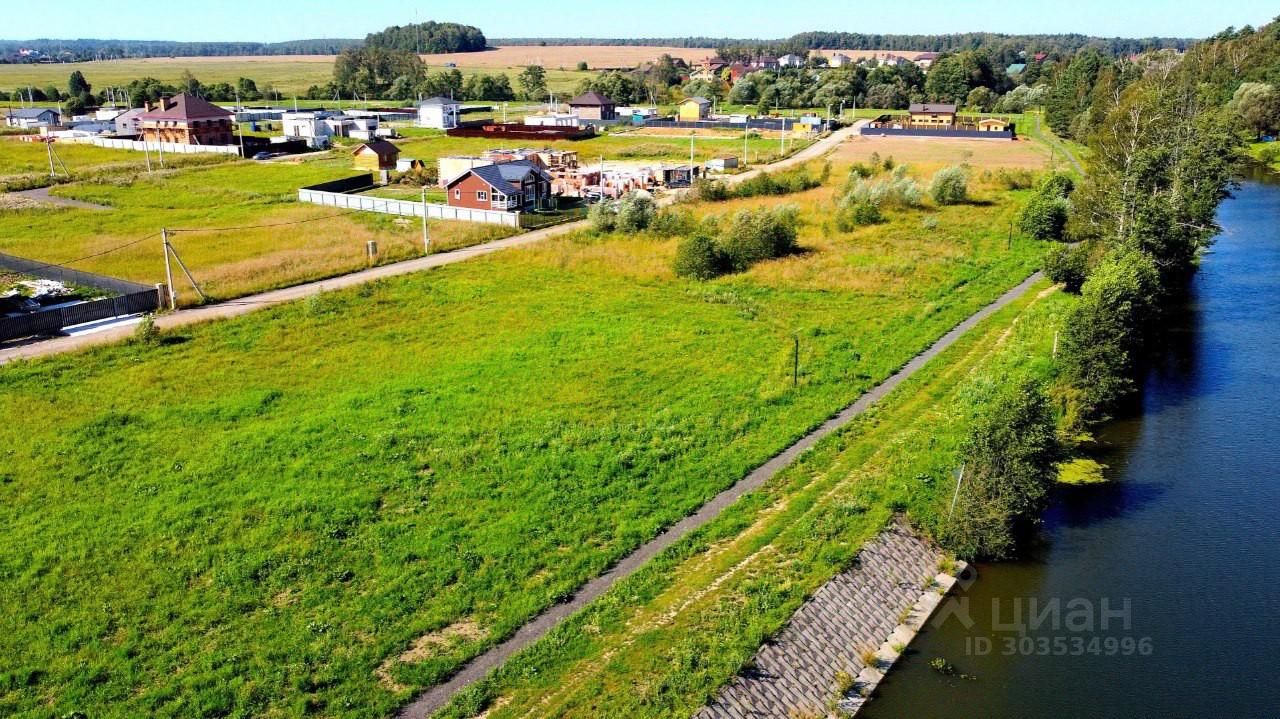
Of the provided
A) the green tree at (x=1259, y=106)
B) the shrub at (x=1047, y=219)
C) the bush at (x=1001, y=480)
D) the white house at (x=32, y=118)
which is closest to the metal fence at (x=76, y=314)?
the bush at (x=1001, y=480)

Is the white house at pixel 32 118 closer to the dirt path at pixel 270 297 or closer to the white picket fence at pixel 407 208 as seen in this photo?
the dirt path at pixel 270 297

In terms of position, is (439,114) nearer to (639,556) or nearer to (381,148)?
(381,148)

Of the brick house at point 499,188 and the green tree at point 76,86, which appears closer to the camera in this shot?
the brick house at point 499,188

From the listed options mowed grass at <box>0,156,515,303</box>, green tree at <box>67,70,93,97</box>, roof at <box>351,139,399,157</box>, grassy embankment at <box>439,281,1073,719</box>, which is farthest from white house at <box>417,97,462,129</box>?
grassy embankment at <box>439,281,1073,719</box>

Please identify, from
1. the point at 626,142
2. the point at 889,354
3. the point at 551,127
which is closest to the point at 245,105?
the point at 551,127

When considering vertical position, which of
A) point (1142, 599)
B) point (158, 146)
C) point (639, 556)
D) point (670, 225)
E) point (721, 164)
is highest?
point (158, 146)

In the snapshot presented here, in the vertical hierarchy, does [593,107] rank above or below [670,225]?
above

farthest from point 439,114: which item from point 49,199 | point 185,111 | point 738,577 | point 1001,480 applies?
point 738,577

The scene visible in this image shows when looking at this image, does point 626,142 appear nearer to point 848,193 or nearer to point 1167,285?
point 848,193
